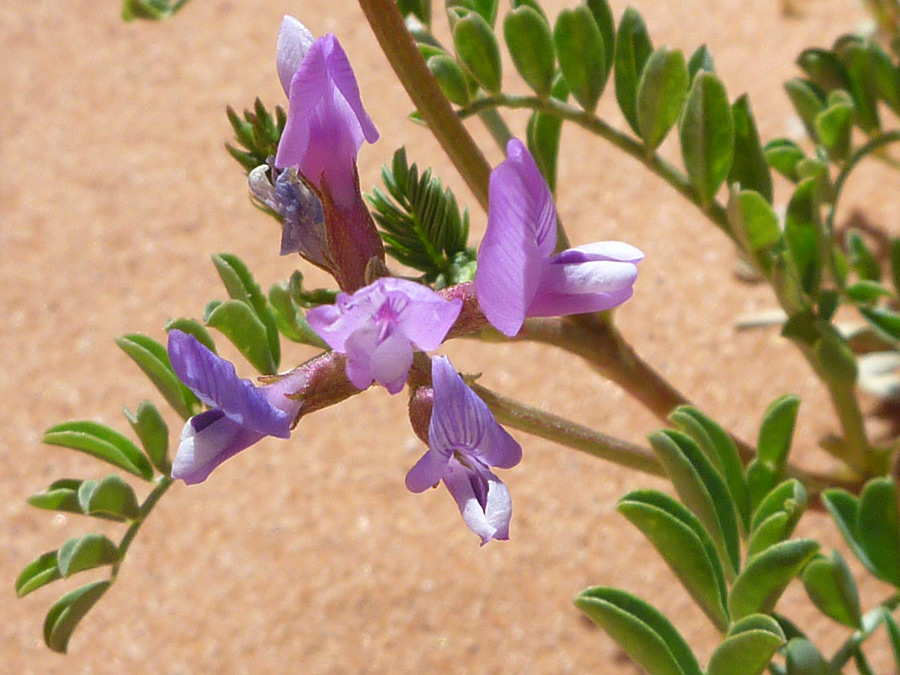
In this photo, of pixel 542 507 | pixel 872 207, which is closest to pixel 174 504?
pixel 542 507

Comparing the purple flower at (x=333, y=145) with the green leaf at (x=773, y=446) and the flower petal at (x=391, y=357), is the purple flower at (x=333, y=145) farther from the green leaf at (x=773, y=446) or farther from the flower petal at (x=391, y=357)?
the green leaf at (x=773, y=446)

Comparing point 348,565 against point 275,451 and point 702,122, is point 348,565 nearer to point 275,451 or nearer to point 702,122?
point 275,451

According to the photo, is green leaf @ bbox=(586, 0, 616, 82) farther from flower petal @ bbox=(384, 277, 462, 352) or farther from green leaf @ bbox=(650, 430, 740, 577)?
flower petal @ bbox=(384, 277, 462, 352)

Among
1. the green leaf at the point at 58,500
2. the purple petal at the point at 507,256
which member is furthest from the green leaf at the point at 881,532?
the green leaf at the point at 58,500

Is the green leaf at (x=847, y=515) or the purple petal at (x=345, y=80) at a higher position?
the purple petal at (x=345, y=80)

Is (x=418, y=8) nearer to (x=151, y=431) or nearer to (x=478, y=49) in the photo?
(x=478, y=49)

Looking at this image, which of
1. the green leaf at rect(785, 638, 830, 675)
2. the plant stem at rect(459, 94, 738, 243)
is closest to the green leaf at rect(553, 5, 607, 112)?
the plant stem at rect(459, 94, 738, 243)
